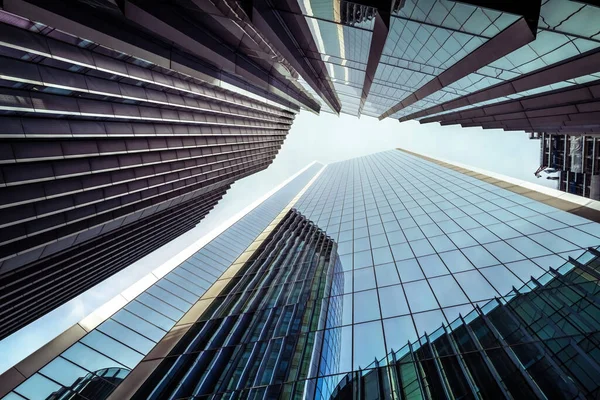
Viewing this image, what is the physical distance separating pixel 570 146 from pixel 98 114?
76.3 metres

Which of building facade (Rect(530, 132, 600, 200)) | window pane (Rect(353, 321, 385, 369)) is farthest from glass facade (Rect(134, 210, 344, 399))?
building facade (Rect(530, 132, 600, 200))

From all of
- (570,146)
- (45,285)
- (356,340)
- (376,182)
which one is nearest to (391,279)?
(356,340)

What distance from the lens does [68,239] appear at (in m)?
25.2

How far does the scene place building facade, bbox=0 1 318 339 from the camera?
1520 centimetres

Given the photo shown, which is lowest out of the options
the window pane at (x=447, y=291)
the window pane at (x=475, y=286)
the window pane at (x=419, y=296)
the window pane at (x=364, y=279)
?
the window pane at (x=364, y=279)

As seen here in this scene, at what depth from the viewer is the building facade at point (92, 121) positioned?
15203mm

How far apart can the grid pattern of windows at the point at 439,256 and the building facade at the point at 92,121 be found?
1684cm

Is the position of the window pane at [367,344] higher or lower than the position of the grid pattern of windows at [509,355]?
lower

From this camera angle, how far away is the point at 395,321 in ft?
50.1

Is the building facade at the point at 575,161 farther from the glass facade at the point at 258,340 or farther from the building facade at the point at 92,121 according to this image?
the glass facade at the point at 258,340

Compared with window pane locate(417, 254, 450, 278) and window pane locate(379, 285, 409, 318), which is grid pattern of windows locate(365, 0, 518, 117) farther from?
window pane locate(379, 285, 409, 318)

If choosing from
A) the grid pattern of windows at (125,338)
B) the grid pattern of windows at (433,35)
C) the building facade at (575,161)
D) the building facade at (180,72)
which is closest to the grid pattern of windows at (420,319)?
the grid pattern of windows at (125,338)

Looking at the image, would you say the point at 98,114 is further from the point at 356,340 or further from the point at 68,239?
the point at 356,340

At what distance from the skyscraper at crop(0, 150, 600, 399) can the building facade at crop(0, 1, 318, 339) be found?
8653mm
